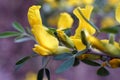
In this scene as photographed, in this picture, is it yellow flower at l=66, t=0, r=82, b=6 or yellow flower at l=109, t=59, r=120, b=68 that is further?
yellow flower at l=66, t=0, r=82, b=6

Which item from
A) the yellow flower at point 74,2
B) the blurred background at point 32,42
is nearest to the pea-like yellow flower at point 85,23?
the blurred background at point 32,42

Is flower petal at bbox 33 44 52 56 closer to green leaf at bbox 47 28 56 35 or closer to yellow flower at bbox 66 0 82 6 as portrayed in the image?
green leaf at bbox 47 28 56 35

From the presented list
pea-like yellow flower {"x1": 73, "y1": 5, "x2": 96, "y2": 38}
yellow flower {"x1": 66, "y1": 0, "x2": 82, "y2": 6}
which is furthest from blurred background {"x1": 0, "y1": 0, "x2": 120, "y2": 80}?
pea-like yellow flower {"x1": 73, "y1": 5, "x2": 96, "y2": 38}

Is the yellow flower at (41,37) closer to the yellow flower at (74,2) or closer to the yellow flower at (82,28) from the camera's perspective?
the yellow flower at (82,28)

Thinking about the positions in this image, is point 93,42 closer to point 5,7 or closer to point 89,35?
point 89,35

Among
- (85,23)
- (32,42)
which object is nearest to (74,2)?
(85,23)
